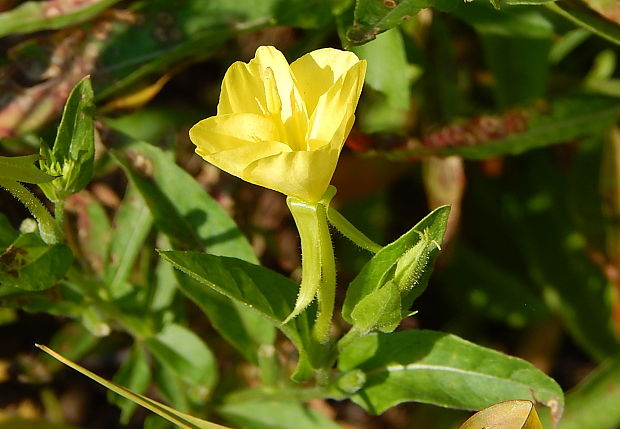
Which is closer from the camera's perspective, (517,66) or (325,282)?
(325,282)

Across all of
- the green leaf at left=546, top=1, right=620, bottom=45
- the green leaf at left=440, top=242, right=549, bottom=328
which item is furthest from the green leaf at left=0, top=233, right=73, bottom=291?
the green leaf at left=440, top=242, right=549, bottom=328

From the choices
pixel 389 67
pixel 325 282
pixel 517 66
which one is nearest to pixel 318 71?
pixel 325 282

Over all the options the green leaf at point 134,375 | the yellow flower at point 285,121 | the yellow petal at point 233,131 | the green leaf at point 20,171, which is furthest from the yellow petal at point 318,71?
the green leaf at point 134,375

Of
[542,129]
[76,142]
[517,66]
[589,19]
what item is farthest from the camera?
[517,66]

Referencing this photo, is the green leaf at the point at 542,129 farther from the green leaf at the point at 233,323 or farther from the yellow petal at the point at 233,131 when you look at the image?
the yellow petal at the point at 233,131

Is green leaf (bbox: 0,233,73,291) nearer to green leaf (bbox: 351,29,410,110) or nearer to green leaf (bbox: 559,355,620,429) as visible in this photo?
green leaf (bbox: 351,29,410,110)

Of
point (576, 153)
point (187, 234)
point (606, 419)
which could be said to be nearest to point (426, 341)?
point (187, 234)

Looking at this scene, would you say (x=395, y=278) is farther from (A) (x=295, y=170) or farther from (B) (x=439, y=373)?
(B) (x=439, y=373)

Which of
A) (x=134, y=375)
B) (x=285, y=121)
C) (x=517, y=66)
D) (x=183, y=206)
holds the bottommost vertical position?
(x=134, y=375)
